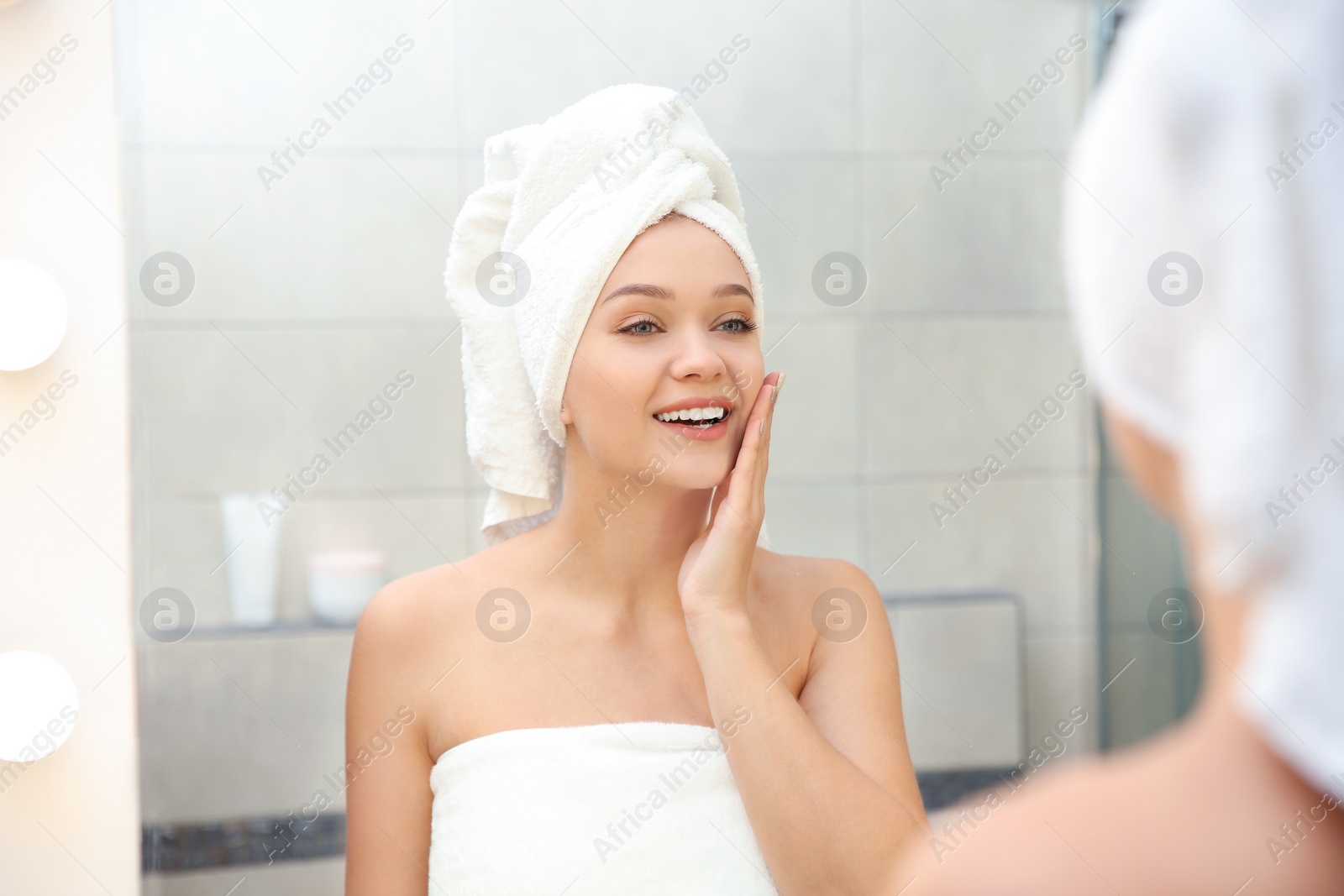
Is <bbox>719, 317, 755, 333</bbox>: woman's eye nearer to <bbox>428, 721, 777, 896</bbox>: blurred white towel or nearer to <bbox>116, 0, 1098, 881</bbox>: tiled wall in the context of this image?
<bbox>428, 721, 777, 896</bbox>: blurred white towel

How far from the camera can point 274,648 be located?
57.9 inches

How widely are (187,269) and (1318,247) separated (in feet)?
5.16

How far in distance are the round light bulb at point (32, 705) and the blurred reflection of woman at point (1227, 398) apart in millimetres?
626

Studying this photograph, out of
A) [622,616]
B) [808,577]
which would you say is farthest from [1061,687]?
[622,616]

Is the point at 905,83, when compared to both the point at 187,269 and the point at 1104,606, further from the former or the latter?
the point at 187,269

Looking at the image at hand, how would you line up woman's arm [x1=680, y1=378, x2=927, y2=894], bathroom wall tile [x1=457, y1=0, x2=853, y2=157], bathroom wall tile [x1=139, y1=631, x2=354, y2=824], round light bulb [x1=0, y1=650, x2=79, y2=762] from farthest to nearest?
bathroom wall tile [x1=457, y1=0, x2=853, y2=157] → bathroom wall tile [x1=139, y1=631, x2=354, y2=824] → woman's arm [x1=680, y1=378, x2=927, y2=894] → round light bulb [x1=0, y1=650, x2=79, y2=762]

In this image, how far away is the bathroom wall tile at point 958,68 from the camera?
67.0 inches

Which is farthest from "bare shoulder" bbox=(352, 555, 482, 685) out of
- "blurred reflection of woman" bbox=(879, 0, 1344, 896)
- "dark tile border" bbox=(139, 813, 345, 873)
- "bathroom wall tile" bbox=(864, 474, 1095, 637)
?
"bathroom wall tile" bbox=(864, 474, 1095, 637)

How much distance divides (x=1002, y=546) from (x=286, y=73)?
1.34 m

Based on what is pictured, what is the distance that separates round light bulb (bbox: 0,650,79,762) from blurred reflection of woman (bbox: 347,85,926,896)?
0.29 meters

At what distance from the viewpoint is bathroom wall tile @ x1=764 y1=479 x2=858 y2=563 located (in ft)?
5.60

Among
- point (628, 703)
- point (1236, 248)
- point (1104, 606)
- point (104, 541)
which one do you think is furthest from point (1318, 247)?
point (1104, 606)

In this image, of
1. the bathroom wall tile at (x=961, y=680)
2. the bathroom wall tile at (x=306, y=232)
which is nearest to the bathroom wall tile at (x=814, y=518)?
the bathroom wall tile at (x=961, y=680)

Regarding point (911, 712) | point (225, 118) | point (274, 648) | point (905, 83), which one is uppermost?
point (905, 83)
